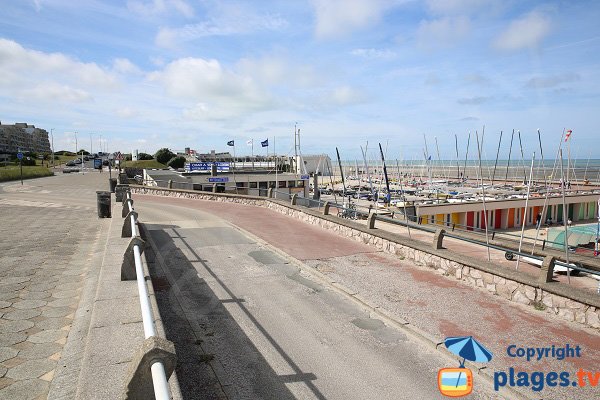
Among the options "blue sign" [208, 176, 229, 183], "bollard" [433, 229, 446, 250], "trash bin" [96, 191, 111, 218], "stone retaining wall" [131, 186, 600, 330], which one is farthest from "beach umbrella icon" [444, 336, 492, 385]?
"blue sign" [208, 176, 229, 183]

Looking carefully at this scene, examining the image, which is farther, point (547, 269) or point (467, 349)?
point (547, 269)

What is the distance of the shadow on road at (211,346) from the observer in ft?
18.6

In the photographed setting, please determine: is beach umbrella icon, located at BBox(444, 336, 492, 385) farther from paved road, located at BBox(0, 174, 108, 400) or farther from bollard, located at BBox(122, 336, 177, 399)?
paved road, located at BBox(0, 174, 108, 400)

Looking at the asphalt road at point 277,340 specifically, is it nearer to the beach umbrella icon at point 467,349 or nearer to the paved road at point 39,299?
the beach umbrella icon at point 467,349

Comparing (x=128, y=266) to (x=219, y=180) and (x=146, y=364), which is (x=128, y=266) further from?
(x=219, y=180)

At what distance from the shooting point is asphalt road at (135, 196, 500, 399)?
577cm

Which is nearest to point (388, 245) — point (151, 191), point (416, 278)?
point (416, 278)

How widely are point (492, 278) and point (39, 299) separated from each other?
1008 cm

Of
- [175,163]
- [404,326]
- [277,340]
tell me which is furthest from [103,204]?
[175,163]

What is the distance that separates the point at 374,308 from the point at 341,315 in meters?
0.82

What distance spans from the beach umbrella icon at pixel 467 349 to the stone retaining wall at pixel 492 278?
2.42 meters

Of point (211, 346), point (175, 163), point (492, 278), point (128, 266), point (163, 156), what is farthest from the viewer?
point (163, 156)

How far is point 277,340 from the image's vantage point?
7254 mm

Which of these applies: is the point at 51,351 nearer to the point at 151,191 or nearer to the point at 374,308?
the point at 374,308
